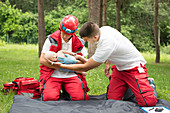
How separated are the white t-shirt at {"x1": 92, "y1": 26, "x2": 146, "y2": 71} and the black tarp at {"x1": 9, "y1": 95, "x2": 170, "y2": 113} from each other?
0.75 meters

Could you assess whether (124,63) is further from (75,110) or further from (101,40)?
(75,110)

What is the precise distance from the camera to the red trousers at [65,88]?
4.06 meters

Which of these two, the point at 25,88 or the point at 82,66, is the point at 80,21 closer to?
the point at 25,88

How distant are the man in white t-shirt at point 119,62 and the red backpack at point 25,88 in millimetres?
820

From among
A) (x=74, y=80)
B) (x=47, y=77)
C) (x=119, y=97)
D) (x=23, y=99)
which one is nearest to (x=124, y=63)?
(x=119, y=97)

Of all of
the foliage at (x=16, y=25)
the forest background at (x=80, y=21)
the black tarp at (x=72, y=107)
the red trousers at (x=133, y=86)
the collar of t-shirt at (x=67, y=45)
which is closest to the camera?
the black tarp at (x=72, y=107)

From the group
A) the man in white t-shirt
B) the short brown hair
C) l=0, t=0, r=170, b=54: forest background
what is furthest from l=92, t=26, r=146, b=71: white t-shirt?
l=0, t=0, r=170, b=54: forest background

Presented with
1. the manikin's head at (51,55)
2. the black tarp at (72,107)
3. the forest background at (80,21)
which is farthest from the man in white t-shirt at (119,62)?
the forest background at (80,21)

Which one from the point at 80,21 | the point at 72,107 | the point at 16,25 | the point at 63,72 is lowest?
the point at 72,107

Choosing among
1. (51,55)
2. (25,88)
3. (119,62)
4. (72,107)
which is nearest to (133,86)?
(119,62)

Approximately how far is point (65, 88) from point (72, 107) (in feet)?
2.55

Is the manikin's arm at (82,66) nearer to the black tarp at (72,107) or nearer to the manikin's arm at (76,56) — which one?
the manikin's arm at (76,56)

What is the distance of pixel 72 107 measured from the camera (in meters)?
3.63

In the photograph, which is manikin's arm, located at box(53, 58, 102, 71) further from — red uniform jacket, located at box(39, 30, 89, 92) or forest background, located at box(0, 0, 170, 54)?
forest background, located at box(0, 0, 170, 54)
